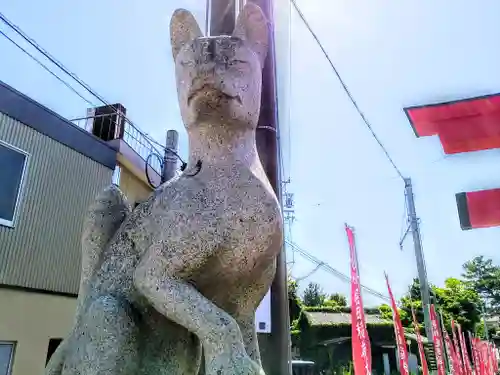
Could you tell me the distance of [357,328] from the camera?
15.7 feet

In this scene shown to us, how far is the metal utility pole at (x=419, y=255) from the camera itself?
9.59m

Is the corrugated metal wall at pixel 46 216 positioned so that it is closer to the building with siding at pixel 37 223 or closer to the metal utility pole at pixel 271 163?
the building with siding at pixel 37 223

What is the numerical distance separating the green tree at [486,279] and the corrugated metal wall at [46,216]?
3940 centimetres

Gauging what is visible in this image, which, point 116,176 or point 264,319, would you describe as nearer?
point 264,319

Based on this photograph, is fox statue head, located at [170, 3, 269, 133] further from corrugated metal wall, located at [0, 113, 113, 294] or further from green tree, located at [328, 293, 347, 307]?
green tree, located at [328, 293, 347, 307]

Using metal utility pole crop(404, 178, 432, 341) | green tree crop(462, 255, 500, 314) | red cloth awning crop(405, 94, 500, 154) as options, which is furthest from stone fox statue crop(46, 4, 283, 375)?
green tree crop(462, 255, 500, 314)

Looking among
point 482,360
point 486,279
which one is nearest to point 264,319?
point 482,360

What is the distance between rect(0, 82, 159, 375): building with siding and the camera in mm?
5703

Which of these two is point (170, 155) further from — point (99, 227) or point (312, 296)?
point (312, 296)

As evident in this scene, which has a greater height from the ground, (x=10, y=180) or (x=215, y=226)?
(x=10, y=180)

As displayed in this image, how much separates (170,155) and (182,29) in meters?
5.61

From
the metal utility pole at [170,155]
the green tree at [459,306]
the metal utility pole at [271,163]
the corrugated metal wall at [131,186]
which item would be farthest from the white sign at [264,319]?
the green tree at [459,306]

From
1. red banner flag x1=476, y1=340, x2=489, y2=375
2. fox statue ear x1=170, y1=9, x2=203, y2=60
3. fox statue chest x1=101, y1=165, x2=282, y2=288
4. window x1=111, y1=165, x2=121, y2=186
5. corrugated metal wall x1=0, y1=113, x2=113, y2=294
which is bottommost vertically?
red banner flag x1=476, y1=340, x2=489, y2=375

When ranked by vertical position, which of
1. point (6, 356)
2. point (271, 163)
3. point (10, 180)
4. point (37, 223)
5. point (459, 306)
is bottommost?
point (6, 356)
